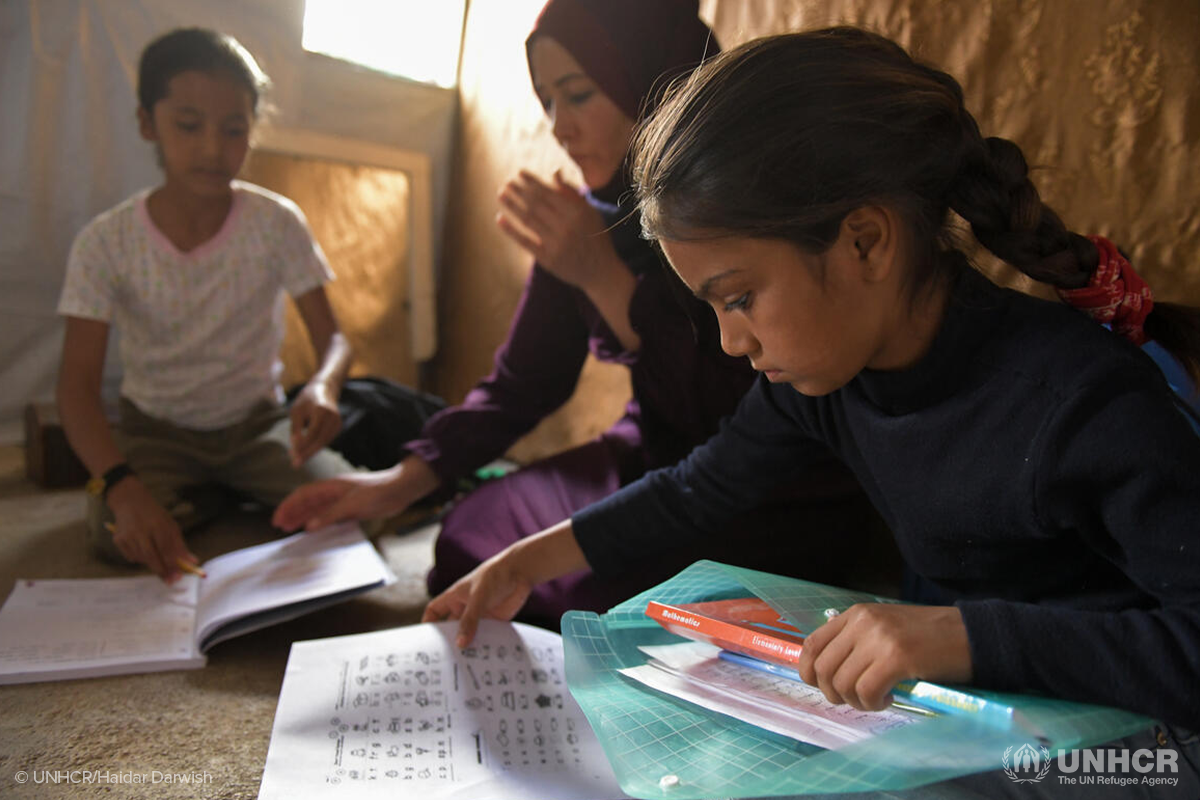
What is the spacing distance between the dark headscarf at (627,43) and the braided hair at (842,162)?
426mm

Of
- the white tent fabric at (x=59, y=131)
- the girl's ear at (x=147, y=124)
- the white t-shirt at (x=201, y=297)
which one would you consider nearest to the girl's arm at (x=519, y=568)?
the white t-shirt at (x=201, y=297)

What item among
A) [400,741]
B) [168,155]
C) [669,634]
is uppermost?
[168,155]

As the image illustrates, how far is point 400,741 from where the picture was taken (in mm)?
658

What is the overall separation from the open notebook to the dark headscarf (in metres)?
0.65

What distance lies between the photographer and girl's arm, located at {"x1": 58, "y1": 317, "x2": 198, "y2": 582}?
1.04 m

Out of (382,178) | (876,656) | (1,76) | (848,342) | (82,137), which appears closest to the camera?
(876,656)

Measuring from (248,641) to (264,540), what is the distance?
→ 0.42m

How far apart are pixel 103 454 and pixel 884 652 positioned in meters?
1.08

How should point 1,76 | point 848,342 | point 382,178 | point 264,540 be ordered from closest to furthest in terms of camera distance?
point 848,342
point 264,540
point 1,76
point 382,178

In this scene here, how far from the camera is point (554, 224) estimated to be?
3.23 feet

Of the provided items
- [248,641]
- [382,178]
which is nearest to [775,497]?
[248,641]

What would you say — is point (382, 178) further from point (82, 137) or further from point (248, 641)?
point (248, 641)

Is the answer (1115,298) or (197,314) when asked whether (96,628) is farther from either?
(1115,298)

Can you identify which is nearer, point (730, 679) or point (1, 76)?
point (730, 679)
